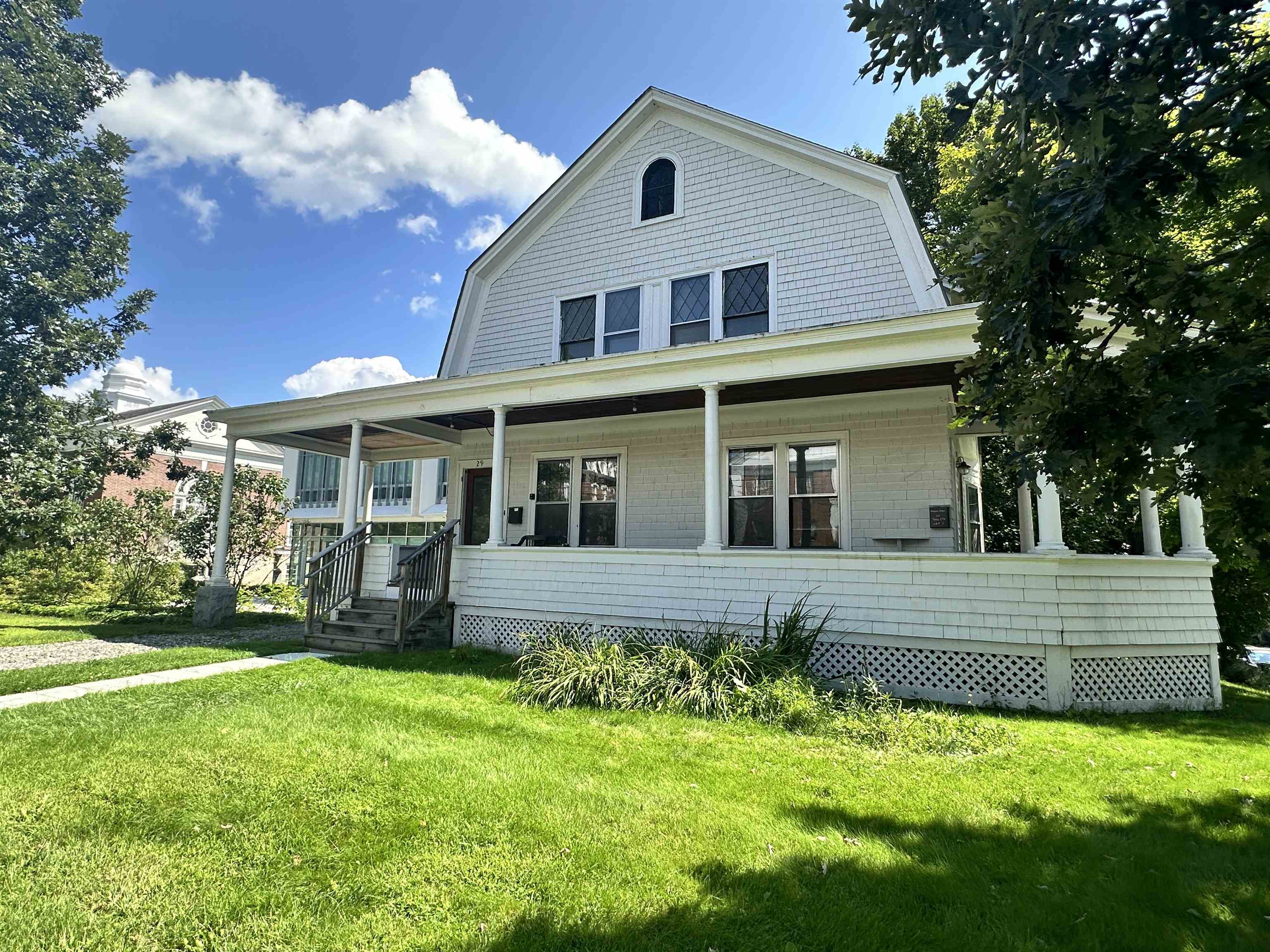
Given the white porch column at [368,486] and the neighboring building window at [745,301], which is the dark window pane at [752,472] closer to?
the neighboring building window at [745,301]

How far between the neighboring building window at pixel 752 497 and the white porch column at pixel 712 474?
5.44 feet

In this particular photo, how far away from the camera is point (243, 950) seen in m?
2.41

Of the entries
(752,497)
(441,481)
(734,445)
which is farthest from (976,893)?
(441,481)

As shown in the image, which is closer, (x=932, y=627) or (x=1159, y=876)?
(x=1159, y=876)

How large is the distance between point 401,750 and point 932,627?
5452 mm

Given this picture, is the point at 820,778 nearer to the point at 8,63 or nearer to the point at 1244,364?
the point at 1244,364

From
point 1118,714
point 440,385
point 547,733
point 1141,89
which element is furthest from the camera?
point 440,385

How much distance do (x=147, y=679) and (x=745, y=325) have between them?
915 cm

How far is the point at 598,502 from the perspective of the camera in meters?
11.0

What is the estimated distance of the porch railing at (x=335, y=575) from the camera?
9852 mm

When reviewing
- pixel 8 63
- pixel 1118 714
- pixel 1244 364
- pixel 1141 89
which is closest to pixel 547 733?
pixel 1244 364

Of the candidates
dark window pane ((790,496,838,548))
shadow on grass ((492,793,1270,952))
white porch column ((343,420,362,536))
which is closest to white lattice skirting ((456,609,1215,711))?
dark window pane ((790,496,838,548))

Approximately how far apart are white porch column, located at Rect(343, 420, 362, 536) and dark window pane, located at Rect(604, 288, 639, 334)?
463cm

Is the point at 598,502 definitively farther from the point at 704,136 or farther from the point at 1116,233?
the point at 1116,233
